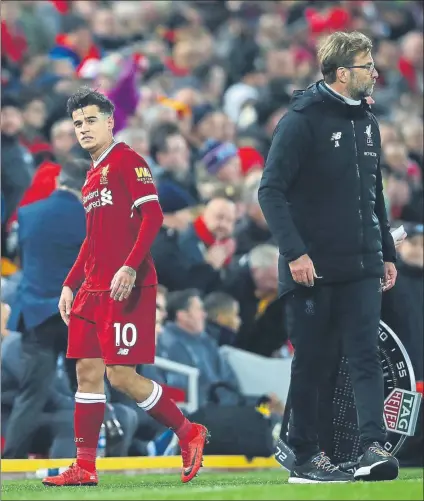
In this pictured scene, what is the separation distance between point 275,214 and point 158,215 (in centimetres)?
63

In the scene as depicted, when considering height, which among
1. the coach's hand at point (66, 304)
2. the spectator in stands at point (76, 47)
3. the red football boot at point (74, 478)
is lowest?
the red football boot at point (74, 478)

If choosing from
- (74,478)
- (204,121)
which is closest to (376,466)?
(74,478)

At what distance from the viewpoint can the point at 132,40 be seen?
771 inches

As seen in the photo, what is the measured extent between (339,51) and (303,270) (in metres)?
1.08

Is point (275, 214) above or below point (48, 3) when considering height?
below

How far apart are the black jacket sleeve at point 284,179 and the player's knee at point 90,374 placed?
114 centimetres

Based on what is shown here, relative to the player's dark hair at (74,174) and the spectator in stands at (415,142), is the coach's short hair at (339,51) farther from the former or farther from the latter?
the spectator in stands at (415,142)

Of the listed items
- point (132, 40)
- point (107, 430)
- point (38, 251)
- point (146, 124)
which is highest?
point (132, 40)

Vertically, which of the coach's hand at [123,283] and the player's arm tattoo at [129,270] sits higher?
the player's arm tattoo at [129,270]

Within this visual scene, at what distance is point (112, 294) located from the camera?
762 cm

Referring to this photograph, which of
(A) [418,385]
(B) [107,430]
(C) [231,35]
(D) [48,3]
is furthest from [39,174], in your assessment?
(C) [231,35]

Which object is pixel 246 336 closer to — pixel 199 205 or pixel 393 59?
pixel 199 205

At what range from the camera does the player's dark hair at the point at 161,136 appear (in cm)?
1384

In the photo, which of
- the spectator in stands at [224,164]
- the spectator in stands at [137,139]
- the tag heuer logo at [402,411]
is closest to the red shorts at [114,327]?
the tag heuer logo at [402,411]
